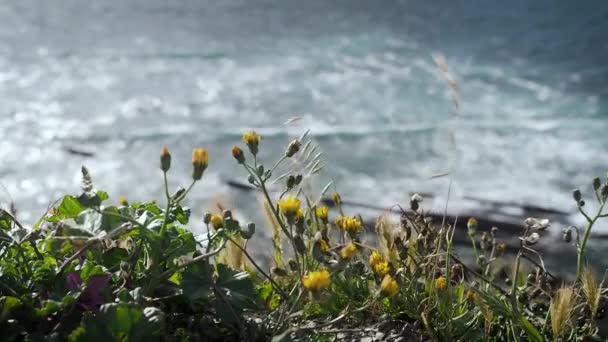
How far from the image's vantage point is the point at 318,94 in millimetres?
8727

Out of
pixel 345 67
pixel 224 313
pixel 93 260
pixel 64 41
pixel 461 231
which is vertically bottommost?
pixel 461 231

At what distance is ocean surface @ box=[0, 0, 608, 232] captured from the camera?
6.73 metres

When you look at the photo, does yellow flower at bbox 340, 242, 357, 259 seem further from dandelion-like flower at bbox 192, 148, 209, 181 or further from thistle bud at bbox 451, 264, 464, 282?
thistle bud at bbox 451, 264, 464, 282

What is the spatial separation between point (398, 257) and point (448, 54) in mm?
7887

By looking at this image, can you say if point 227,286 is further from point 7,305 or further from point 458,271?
point 458,271

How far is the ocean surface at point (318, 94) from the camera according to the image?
6727 millimetres

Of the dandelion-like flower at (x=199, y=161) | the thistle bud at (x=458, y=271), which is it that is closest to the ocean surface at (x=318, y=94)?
the thistle bud at (x=458, y=271)

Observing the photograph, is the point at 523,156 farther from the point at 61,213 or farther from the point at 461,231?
the point at 61,213

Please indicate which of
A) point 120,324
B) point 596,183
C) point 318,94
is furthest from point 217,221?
point 318,94

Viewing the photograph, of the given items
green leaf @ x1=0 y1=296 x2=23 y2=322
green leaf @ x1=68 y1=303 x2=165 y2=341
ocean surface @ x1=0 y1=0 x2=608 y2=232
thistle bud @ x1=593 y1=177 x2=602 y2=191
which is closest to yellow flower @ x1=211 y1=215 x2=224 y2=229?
green leaf @ x1=68 y1=303 x2=165 y2=341

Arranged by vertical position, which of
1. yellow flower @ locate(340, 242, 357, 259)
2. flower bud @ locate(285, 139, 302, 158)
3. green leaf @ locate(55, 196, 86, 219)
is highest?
flower bud @ locate(285, 139, 302, 158)

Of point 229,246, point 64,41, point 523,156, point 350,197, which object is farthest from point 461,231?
Answer: point 64,41

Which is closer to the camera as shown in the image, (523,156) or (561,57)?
(523,156)

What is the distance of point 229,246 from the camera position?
A: 2.84 meters
